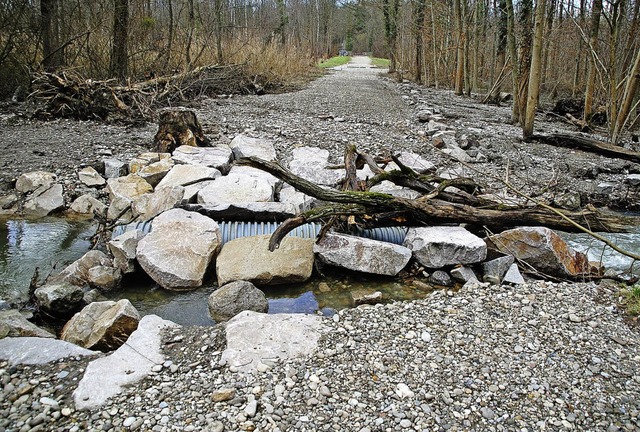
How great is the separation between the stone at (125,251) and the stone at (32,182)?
7.34 ft

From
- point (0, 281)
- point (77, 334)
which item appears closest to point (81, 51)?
point (0, 281)

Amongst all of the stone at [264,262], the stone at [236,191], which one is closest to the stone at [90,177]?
the stone at [236,191]

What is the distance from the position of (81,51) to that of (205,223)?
7813 millimetres

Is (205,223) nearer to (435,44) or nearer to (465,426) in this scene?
(465,426)

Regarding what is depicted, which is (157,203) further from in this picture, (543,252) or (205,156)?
(543,252)

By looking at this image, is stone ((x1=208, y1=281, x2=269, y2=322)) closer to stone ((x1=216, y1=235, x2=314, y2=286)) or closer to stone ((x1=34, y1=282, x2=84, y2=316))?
stone ((x1=216, y1=235, x2=314, y2=286))

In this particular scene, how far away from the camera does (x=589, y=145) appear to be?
7.35 metres

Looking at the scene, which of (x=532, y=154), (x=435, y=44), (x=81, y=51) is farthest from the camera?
(x=435, y=44)

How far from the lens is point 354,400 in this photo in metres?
2.24

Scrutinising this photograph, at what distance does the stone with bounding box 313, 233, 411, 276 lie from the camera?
155 inches

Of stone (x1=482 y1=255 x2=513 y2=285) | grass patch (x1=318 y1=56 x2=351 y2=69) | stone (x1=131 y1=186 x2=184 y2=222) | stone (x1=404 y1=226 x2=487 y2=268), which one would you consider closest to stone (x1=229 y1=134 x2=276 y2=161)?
stone (x1=131 y1=186 x2=184 y2=222)

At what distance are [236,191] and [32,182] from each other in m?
2.55

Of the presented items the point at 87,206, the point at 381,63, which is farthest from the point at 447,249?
the point at 381,63

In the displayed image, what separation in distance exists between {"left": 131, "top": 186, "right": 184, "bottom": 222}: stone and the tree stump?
1955 mm
